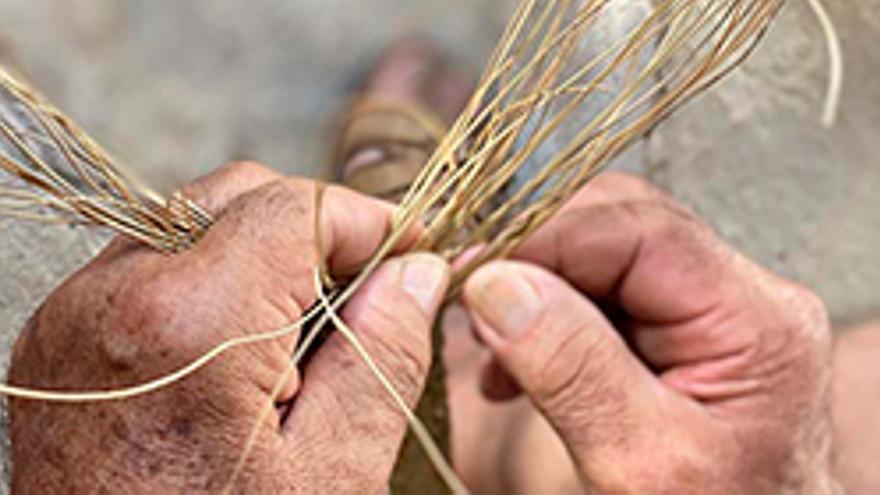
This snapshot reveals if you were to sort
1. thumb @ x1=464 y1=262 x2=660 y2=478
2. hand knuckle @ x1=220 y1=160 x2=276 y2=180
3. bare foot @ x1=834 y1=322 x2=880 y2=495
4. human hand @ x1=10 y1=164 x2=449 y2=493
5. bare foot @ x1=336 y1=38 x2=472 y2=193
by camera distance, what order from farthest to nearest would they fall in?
bare foot @ x1=336 y1=38 x2=472 y2=193
bare foot @ x1=834 y1=322 x2=880 y2=495
thumb @ x1=464 y1=262 x2=660 y2=478
hand knuckle @ x1=220 y1=160 x2=276 y2=180
human hand @ x1=10 y1=164 x2=449 y2=493

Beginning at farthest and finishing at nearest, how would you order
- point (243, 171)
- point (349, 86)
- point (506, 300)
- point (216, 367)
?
1. point (349, 86)
2. point (506, 300)
3. point (243, 171)
4. point (216, 367)

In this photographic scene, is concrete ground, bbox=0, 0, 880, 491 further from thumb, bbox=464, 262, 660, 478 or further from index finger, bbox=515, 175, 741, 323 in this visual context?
thumb, bbox=464, 262, 660, 478

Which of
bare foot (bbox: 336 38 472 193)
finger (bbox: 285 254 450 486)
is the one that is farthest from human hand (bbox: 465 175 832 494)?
bare foot (bbox: 336 38 472 193)

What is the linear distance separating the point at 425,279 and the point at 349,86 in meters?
0.86

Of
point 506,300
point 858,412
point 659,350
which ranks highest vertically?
point 506,300

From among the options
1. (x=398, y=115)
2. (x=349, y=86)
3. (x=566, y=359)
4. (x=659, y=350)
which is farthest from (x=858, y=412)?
(x=349, y=86)

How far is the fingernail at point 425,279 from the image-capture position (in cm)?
81

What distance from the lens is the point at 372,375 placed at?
753 millimetres

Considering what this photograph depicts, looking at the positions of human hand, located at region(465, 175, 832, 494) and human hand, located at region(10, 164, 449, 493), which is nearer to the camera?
human hand, located at region(10, 164, 449, 493)

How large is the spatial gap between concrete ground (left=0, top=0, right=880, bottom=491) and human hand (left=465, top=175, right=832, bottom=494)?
338 millimetres

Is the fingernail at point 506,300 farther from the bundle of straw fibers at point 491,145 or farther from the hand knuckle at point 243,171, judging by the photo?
the hand knuckle at point 243,171

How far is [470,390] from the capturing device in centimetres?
131

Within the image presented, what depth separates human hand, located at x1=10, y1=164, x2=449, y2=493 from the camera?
0.68 meters

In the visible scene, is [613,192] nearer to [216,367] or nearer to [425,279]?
[425,279]
